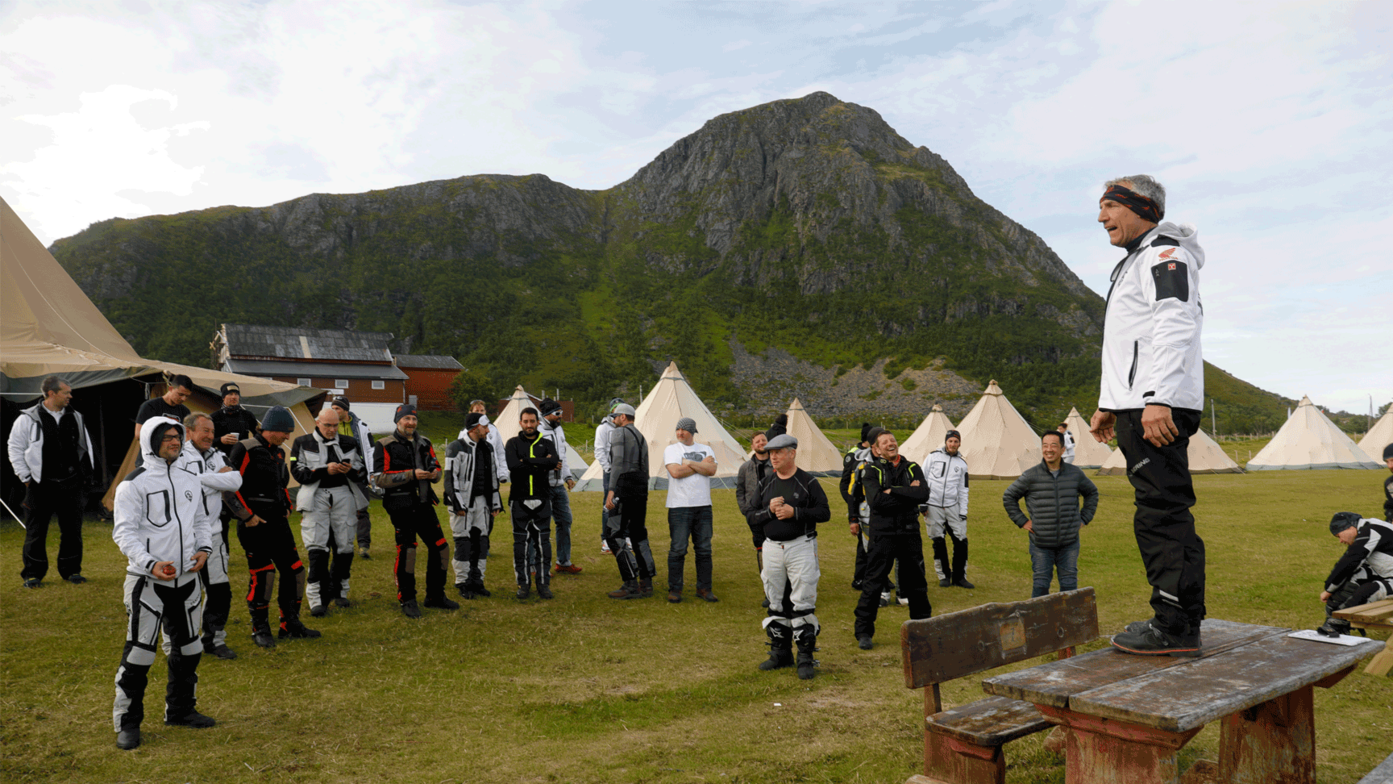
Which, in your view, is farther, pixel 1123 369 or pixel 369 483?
pixel 369 483

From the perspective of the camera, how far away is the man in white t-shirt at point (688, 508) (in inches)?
337

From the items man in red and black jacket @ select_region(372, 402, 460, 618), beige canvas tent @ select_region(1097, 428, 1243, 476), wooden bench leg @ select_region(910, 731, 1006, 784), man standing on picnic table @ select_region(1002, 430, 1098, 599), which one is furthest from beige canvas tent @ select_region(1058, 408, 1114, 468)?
wooden bench leg @ select_region(910, 731, 1006, 784)

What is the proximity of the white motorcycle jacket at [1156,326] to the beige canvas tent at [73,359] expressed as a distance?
14273mm

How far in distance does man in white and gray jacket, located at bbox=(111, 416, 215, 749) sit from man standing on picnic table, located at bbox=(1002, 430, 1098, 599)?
6660mm

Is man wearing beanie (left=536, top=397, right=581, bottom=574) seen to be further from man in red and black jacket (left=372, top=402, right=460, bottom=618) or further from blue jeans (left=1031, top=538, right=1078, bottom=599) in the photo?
blue jeans (left=1031, top=538, right=1078, bottom=599)

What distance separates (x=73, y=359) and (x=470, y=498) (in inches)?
354

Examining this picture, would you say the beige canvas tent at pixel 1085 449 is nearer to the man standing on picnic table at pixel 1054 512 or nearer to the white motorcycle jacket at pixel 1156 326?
the man standing on picnic table at pixel 1054 512

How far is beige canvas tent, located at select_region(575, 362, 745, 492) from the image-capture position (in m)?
19.8

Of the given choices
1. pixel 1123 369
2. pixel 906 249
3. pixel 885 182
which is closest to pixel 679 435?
pixel 1123 369

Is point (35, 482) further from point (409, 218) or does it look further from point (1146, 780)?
point (409, 218)

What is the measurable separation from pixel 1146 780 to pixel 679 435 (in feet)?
21.4

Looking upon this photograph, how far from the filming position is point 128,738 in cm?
437

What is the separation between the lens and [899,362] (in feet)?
332

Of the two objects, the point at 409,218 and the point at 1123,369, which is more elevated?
the point at 409,218
